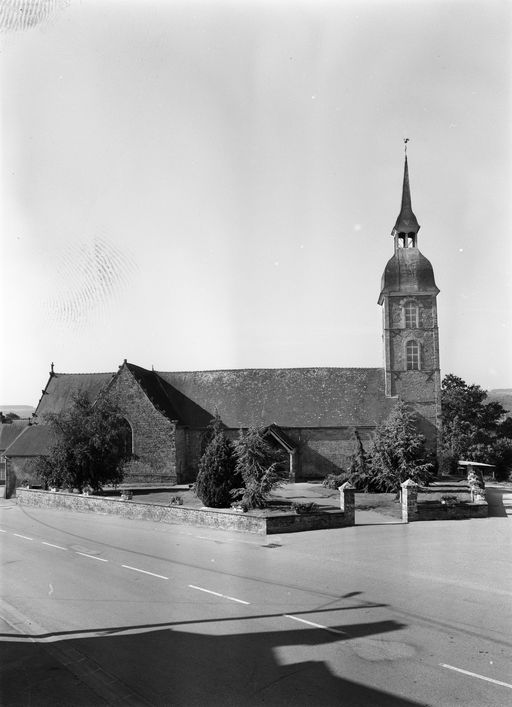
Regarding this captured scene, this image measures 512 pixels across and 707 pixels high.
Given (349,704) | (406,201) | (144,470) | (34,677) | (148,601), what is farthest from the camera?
(406,201)

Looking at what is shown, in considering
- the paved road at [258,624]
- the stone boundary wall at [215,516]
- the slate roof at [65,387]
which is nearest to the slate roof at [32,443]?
the slate roof at [65,387]

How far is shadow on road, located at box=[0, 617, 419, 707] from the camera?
7.57 meters

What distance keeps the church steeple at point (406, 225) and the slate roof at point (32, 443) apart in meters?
29.5

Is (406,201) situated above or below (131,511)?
above

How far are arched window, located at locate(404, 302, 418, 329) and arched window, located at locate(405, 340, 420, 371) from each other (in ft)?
4.00

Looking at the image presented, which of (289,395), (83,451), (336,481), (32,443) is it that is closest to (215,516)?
(83,451)

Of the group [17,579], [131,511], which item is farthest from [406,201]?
[17,579]

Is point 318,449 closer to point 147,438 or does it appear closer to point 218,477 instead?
point 147,438

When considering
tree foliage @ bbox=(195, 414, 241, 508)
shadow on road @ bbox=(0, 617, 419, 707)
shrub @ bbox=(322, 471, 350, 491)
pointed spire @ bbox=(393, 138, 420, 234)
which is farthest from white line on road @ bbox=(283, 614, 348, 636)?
pointed spire @ bbox=(393, 138, 420, 234)

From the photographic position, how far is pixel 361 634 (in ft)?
32.7

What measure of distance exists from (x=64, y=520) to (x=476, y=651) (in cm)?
2164

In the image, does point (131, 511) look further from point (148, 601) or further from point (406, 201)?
point (406, 201)

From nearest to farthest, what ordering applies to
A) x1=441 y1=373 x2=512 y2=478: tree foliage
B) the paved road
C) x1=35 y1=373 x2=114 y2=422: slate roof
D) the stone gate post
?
the paved road → the stone gate post → x1=35 y1=373 x2=114 y2=422: slate roof → x1=441 y1=373 x2=512 y2=478: tree foliage

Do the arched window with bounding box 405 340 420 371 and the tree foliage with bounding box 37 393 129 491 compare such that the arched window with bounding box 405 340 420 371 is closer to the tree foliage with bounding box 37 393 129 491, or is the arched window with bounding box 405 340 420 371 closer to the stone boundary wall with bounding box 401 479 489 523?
the stone boundary wall with bounding box 401 479 489 523
